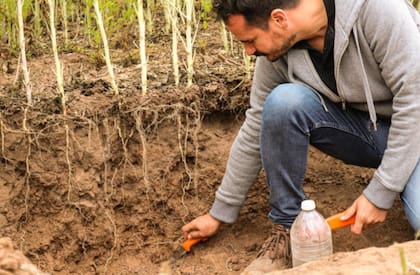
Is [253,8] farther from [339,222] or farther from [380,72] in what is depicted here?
[339,222]

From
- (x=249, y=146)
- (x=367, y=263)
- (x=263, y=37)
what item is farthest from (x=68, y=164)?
(x=367, y=263)

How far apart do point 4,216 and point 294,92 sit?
58.7 inches

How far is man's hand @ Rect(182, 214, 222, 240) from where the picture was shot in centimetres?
309

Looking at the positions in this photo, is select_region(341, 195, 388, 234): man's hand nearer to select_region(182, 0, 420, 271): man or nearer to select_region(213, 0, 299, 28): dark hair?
select_region(182, 0, 420, 271): man

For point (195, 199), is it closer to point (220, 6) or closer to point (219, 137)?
point (219, 137)

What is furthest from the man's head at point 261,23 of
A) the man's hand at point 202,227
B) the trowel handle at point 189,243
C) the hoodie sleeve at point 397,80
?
the trowel handle at point 189,243

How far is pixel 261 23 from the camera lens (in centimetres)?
250

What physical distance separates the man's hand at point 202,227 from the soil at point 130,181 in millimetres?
165

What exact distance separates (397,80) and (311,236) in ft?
2.11

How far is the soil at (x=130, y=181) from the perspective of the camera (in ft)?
10.7

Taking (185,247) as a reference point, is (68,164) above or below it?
above

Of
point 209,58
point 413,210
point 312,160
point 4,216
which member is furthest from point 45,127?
point 413,210

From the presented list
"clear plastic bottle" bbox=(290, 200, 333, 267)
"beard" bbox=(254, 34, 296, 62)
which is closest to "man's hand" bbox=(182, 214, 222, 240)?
"clear plastic bottle" bbox=(290, 200, 333, 267)

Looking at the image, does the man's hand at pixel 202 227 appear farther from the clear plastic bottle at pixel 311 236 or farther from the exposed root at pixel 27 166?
the exposed root at pixel 27 166
